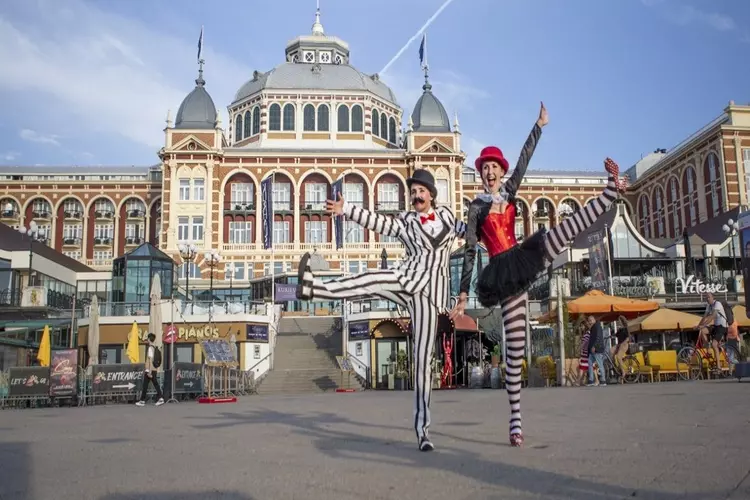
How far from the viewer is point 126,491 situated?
150 inches

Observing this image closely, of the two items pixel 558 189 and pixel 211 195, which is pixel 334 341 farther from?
pixel 558 189

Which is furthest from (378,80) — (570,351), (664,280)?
(570,351)

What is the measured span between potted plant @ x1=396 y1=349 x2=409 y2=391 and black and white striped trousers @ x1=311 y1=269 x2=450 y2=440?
70.6ft

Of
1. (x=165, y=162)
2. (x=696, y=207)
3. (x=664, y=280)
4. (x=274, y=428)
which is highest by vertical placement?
(x=165, y=162)

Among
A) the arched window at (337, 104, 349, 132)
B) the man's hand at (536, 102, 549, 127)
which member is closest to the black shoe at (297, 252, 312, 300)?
the man's hand at (536, 102, 549, 127)

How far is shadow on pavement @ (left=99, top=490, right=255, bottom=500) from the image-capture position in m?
3.57

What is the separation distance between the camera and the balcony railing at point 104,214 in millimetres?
69875

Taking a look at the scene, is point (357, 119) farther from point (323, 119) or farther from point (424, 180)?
point (424, 180)

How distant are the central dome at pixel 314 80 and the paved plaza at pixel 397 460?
61.3 metres

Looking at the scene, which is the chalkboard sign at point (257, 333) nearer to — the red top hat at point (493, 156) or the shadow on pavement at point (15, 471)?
the shadow on pavement at point (15, 471)

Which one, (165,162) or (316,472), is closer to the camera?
(316,472)

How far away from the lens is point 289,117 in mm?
66188

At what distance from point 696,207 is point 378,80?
3034cm

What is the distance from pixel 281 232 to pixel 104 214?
60.2 feet
